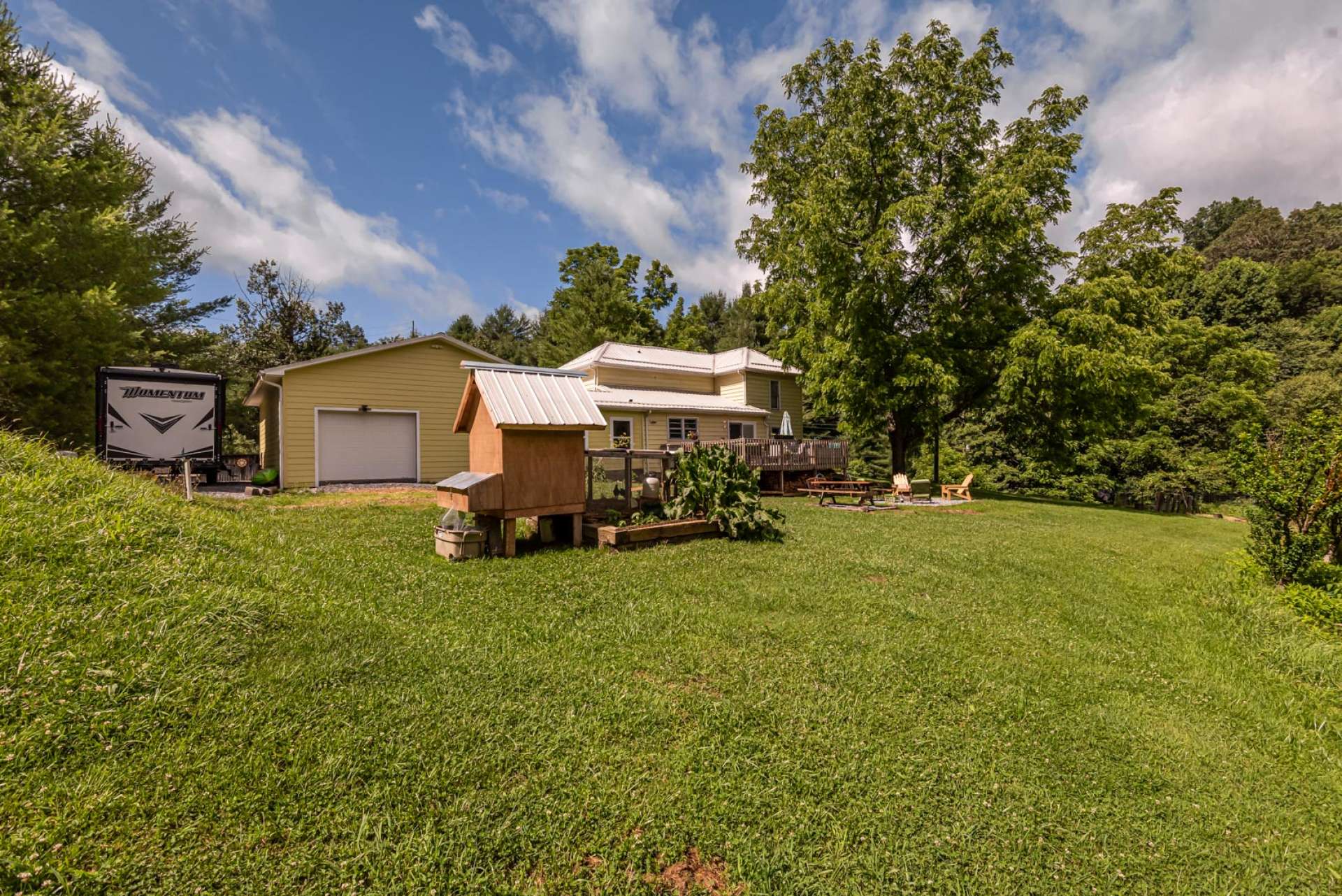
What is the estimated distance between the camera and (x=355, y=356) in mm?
14305

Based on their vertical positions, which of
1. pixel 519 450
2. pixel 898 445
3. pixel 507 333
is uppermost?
pixel 507 333

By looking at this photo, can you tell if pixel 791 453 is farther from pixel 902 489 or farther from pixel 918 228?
pixel 918 228

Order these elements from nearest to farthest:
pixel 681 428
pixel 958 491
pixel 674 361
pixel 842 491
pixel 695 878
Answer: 1. pixel 695 878
2. pixel 842 491
3. pixel 958 491
4. pixel 681 428
5. pixel 674 361

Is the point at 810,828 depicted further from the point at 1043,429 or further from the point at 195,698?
the point at 1043,429

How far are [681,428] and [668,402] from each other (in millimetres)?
1252

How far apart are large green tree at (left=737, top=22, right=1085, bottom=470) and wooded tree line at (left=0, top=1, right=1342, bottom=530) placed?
0.08 meters

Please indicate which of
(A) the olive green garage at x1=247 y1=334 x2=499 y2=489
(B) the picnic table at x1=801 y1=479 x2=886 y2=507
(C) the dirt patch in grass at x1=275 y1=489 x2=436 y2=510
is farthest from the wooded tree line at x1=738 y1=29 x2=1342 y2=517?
(C) the dirt patch in grass at x1=275 y1=489 x2=436 y2=510

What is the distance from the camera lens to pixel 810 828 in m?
2.35

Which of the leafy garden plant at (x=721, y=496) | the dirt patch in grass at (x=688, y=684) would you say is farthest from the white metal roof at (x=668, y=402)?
the dirt patch in grass at (x=688, y=684)

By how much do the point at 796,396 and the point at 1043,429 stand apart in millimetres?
9811

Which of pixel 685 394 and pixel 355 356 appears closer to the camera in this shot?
pixel 355 356

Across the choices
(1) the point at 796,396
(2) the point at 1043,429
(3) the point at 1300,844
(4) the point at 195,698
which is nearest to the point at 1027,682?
(3) the point at 1300,844

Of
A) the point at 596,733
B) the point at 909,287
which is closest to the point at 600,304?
the point at 909,287

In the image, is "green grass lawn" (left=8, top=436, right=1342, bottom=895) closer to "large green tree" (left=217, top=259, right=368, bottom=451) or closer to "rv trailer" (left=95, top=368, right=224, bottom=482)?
"rv trailer" (left=95, top=368, right=224, bottom=482)
